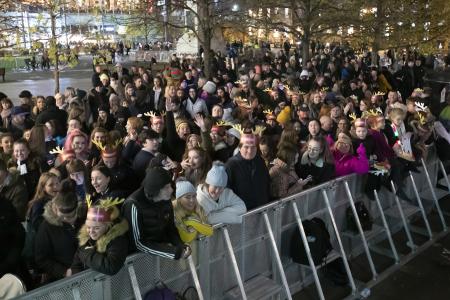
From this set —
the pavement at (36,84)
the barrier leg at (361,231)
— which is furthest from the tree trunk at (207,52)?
the barrier leg at (361,231)

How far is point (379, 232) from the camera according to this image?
283 inches

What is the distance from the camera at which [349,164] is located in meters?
6.51

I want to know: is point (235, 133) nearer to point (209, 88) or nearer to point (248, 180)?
Answer: point (248, 180)

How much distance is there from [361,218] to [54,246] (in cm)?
428

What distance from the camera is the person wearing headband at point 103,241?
12.0ft

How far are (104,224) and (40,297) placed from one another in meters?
0.73

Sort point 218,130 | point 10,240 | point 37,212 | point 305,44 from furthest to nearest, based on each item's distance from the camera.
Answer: point 305,44 → point 218,130 → point 37,212 → point 10,240

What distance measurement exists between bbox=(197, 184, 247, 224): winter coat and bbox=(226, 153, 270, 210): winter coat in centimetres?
42

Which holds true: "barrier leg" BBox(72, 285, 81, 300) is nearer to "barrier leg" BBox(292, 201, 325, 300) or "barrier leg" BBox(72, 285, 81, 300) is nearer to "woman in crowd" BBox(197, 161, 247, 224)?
"woman in crowd" BBox(197, 161, 247, 224)

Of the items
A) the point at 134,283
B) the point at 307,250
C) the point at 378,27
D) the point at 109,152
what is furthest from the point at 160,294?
the point at 378,27

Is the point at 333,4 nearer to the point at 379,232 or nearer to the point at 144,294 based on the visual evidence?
the point at 379,232

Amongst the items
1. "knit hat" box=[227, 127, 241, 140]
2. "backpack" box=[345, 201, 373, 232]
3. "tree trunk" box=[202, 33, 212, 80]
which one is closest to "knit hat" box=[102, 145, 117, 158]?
"knit hat" box=[227, 127, 241, 140]

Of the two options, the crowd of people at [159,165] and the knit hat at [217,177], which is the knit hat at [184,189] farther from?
the knit hat at [217,177]

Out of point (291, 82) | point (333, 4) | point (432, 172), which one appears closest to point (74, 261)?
point (432, 172)
